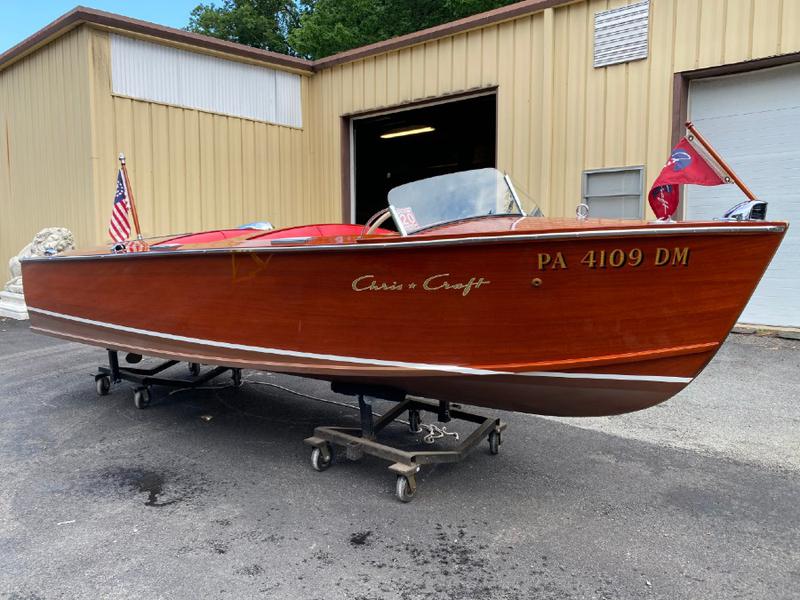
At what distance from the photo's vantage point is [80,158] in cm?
906

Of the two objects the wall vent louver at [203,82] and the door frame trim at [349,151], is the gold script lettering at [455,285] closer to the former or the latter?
the door frame trim at [349,151]

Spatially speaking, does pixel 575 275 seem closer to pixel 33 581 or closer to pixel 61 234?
pixel 33 581

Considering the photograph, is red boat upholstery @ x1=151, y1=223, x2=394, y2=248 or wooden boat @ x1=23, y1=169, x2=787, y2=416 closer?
wooden boat @ x1=23, y1=169, x2=787, y2=416

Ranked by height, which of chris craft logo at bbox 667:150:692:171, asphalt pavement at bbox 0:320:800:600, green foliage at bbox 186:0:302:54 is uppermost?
green foliage at bbox 186:0:302:54

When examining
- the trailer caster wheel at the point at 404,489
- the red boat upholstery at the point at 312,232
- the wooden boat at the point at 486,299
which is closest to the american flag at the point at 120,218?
the wooden boat at the point at 486,299

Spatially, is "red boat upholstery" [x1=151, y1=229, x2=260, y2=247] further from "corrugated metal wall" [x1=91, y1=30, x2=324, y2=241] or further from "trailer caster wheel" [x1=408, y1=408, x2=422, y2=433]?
"corrugated metal wall" [x1=91, y1=30, x2=324, y2=241]

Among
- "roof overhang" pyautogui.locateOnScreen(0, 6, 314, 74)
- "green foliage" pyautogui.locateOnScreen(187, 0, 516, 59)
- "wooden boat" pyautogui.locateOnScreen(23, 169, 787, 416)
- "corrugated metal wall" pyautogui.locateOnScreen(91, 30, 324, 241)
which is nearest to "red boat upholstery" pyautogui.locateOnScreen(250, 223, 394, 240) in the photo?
"wooden boat" pyautogui.locateOnScreen(23, 169, 787, 416)

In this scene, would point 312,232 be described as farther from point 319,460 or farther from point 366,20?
point 366,20

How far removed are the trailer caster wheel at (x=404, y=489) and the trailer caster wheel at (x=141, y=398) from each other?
2642 millimetres

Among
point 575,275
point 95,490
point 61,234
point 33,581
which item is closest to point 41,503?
point 95,490

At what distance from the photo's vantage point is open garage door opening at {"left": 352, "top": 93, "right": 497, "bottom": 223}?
13.2 meters

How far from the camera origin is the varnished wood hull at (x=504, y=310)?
106 inches

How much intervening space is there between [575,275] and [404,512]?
4.67ft

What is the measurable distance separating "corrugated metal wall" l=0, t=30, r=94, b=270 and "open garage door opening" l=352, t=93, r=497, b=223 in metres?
5.47
